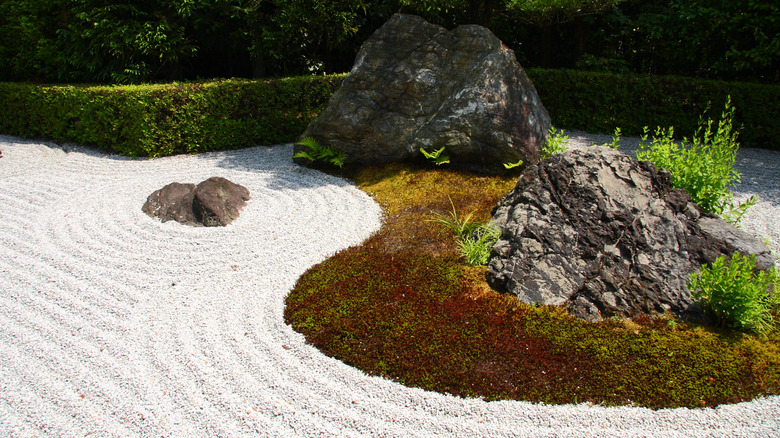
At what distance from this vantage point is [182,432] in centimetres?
404

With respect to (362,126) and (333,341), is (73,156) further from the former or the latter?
(333,341)

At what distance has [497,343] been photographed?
16.0 feet

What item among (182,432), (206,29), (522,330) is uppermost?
(206,29)

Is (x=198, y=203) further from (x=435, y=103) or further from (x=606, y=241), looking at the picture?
(x=606, y=241)

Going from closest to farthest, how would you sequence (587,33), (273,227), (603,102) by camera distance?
(273,227)
(603,102)
(587,33)

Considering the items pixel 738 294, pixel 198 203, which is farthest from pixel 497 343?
pixel 198 203

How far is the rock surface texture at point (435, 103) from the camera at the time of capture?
8633 mm

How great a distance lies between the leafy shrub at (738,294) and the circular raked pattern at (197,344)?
0.83 m

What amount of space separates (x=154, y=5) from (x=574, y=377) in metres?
12.5

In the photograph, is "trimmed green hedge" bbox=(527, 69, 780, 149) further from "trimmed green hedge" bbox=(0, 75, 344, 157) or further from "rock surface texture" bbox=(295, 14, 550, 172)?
"trimmed green hedge" bbox=(0, 75, 344, 157)

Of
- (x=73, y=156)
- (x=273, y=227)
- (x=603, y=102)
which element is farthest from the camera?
(x=603, y=102)

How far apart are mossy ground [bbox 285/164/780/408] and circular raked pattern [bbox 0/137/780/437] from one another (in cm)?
16

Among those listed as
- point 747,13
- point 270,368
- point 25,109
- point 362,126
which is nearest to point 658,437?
point 270,368

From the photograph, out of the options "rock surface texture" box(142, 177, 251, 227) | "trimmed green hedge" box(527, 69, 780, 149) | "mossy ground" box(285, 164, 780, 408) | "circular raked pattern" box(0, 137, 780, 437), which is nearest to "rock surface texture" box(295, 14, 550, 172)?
"circular raked pattern" box(0, 137, 780, 437)
